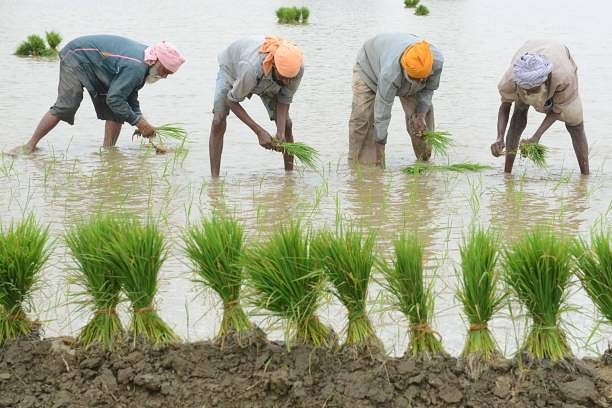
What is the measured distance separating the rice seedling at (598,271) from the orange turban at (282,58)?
3243 mm

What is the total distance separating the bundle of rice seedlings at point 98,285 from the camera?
400 centimetres

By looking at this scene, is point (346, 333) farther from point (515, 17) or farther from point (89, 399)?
point (515, 17)

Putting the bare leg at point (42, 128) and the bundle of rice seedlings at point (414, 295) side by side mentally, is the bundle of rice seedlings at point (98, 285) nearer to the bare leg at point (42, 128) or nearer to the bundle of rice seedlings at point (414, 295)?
the bundle of rice seedlings at point (414, 295)

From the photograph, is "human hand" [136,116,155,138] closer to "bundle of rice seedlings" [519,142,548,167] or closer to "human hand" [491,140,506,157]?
"human hand" [491,140,506,157]

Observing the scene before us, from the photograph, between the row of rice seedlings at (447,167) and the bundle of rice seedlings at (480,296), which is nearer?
the bundle of rice seedlings at (480,296)

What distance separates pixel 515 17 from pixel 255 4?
8074 millimetres

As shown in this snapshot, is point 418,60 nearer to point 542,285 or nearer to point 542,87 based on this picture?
point 542,87

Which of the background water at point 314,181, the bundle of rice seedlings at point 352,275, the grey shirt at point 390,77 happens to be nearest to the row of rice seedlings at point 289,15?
the background water at point 314,181

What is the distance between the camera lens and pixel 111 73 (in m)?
7.98

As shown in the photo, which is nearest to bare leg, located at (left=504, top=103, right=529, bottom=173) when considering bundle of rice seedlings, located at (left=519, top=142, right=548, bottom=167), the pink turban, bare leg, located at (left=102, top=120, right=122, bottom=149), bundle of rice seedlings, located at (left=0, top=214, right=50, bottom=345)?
bundle of rice seedlings, located at (left=519, top=142, right=548, bottom=167)

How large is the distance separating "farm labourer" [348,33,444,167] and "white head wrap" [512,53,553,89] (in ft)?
2.17

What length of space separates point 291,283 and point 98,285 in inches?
31.4

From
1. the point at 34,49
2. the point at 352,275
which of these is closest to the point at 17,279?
the point at 352,275

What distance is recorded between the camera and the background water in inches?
187
